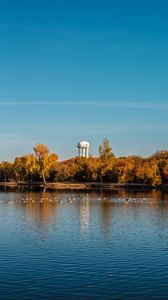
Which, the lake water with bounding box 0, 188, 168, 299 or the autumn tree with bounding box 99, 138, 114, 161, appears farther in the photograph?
the autumn tree with bounding box 99, 138, 114, 161

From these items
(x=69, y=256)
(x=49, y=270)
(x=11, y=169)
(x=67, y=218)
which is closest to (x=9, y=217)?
(x=67, y=218)

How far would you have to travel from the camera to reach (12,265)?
66.5 feet

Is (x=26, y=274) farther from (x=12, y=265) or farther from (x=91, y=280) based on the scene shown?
(x=91, y=280)

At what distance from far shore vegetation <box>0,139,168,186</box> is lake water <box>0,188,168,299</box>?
230 feet

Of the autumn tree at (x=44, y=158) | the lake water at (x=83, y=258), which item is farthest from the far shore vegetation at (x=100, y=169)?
the lake water at (x=83, y=258)

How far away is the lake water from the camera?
16633 millimetres

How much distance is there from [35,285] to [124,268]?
4.62m

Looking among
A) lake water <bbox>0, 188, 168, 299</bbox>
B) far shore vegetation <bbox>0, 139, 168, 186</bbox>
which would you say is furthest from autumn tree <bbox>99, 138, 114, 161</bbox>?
lake water <bbox>0, 188, 168, 299</bbox>

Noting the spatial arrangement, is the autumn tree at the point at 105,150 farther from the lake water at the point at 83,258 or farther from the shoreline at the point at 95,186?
the lake water at the point at 83,258

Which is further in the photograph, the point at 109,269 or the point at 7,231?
the point at 7,231

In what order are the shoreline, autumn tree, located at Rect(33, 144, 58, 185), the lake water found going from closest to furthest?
1. the lake water
2. the shoreline
3. autumn tree, located at Rect(33, 144, 58, 185)

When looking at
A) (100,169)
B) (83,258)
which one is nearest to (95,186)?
(100,169)

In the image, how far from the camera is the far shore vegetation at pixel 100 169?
348ft

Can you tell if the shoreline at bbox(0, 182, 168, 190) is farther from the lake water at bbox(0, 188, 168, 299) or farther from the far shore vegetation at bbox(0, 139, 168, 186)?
the lake water at bbox(0, 188, 168, 299)
